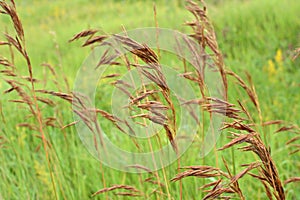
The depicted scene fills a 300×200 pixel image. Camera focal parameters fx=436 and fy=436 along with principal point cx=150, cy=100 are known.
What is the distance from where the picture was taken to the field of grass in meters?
2.03

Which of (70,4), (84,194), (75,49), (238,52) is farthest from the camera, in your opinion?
(70,4)

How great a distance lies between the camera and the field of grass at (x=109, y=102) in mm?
2025

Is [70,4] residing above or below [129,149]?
above

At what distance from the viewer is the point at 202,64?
1.33 m

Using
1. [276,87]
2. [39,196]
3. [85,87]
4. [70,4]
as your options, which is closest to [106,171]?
[39,196]

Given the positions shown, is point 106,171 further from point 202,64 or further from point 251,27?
point 251,27

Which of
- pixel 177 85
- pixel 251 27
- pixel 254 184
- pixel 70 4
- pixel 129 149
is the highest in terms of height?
pixel 70 4

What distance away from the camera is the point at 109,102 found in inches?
134

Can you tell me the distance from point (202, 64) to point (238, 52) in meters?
3.18

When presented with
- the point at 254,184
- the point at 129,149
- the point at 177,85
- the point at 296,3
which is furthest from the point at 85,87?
the point at 296,3

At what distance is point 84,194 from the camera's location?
2.05m

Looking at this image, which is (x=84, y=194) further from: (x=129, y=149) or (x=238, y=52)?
(x=238, y=52)

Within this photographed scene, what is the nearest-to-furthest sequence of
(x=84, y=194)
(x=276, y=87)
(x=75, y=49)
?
(x=84, y=194) → (x=276, y=87) → (x=75, y=49)

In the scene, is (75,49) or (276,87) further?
(75,49)
